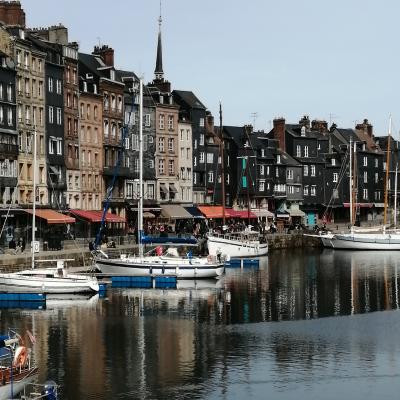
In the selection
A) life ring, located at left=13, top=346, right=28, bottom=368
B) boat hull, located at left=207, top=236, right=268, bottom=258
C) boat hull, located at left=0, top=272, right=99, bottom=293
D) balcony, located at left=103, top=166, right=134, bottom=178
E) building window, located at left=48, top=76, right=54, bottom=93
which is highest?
building window, located at left=48, top=76, right=54, bottom=93

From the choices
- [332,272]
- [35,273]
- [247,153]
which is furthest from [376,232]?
[35,273]

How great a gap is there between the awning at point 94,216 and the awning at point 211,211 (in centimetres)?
1783

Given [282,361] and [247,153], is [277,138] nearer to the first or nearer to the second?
[247,153]

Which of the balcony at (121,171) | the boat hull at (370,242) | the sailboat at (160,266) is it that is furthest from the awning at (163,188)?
the sailboat at (160,266)

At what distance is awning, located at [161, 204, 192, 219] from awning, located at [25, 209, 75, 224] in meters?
21.7

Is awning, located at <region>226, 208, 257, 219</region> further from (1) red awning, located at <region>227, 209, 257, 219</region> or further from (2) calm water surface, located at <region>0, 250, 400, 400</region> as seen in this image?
(2) calm water surface, located at <region>0, 250, 400, 400</region>

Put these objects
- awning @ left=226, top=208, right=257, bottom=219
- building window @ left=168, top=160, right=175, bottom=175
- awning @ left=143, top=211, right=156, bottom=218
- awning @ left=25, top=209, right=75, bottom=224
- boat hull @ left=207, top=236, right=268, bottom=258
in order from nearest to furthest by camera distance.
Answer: awning @ left=25, top=209, right=75, bottom=224 < boat hull @ left=207, top=236, right=268, bottom=258 < awning @ left=143, top=211, right=156, bottom=218 < building window @ left=168, top=160, right=175, bottom=175 < awning @ left=226, top=208, right=257, bottom=219

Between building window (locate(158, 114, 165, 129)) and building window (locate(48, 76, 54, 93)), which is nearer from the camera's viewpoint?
building window (locate(48, 76, 54, 93))

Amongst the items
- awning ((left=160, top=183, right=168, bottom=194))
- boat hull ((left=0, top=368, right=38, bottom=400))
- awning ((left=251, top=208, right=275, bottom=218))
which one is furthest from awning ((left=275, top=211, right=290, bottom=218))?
boat hull ((left=0, top=368, right=38, bottom=400))

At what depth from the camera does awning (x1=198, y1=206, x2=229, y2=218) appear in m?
109

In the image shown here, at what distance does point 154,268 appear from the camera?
6444cm

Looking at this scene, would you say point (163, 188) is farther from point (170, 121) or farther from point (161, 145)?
point (170, 121)

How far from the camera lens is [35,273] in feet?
180

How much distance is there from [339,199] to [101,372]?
107 metres
